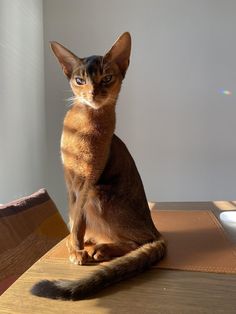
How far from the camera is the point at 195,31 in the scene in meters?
2.43

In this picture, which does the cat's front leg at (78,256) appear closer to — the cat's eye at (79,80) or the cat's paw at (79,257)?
the cat's paw at (79,257)

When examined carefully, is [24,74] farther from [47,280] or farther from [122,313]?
[122,313]

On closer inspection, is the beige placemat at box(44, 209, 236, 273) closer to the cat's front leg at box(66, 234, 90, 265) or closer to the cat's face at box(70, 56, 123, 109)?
the cat's front leg at box(66, 234, 90, 265)

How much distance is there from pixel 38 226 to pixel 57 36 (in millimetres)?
1663

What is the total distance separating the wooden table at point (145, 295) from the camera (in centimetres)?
56

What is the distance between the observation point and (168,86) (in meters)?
2.48

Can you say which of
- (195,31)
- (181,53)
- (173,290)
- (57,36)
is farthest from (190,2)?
(173,290)

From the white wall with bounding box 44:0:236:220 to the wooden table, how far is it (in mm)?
1818

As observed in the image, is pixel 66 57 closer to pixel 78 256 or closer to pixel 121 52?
pixel 121 52

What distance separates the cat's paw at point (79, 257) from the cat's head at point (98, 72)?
0.36m

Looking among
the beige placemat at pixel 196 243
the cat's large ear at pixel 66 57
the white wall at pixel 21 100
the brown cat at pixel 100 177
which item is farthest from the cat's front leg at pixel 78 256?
the white wall at pixel 21 100

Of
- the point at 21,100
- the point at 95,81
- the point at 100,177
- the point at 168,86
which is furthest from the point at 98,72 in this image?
the point at 168,86

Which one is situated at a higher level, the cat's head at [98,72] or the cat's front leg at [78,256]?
the cat's head at [98,72]

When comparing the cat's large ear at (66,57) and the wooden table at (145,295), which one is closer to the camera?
the wooden table at (145,295)
